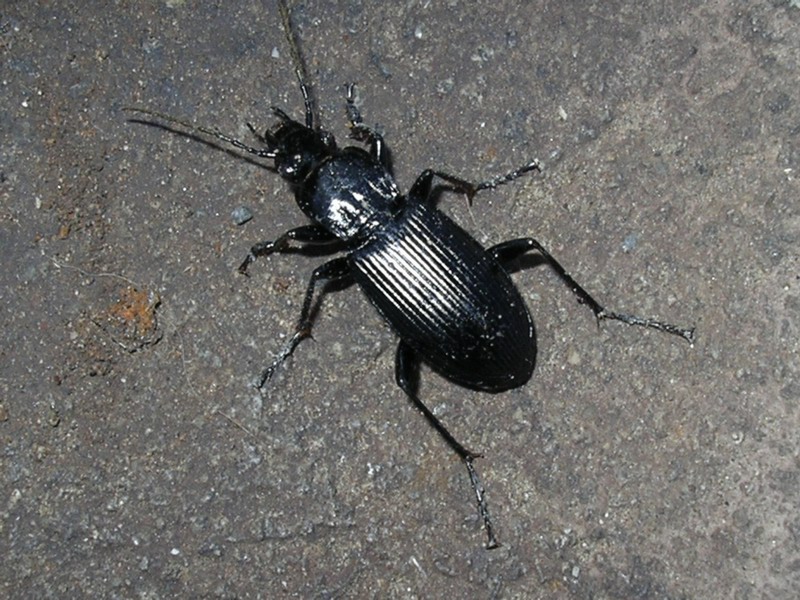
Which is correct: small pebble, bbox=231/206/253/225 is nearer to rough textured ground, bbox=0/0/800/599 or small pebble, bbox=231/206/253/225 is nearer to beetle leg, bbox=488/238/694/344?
rough textured ground, bbox=0/0/800/599

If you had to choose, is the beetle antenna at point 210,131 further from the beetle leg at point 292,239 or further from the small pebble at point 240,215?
the beetle leg at point 292,239

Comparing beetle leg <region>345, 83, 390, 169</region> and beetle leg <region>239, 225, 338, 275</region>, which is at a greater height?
beetle leg <region>345, 83, 390, 169</region>

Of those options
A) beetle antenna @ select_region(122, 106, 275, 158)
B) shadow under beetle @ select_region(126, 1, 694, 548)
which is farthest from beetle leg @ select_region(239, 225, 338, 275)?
beetle antenna @ select_region(122, 106, 275, 158)

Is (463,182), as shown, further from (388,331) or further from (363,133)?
(388,331)

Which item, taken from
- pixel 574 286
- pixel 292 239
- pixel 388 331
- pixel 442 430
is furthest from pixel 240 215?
pixel 574 286

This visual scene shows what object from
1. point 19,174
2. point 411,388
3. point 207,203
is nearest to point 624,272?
point 411,388

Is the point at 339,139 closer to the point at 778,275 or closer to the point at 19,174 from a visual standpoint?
→ the point at 19,174
